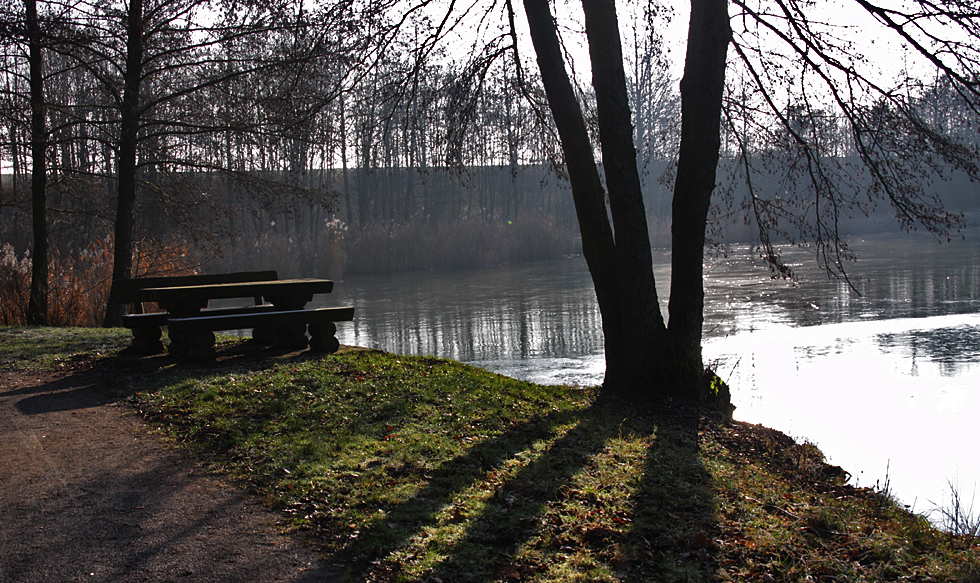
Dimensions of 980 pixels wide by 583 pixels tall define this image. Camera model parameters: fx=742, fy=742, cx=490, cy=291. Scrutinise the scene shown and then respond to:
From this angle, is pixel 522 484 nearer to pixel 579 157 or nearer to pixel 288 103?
pixel 579 157

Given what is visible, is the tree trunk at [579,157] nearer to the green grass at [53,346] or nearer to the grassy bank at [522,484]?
the grassy bank at [522,484]

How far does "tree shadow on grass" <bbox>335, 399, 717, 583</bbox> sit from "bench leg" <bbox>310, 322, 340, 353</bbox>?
3468 mm

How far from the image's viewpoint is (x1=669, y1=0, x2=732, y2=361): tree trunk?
7000 mm

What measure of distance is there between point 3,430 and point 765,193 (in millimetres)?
53556

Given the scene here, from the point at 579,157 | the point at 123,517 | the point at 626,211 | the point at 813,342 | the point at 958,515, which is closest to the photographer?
the point at 123,517

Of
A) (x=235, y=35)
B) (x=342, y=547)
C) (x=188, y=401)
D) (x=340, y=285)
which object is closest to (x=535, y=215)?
(x=340, y=285)

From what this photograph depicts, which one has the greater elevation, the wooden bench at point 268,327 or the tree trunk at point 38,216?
the tree trunk at point 38,216

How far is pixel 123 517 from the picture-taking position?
3682mm

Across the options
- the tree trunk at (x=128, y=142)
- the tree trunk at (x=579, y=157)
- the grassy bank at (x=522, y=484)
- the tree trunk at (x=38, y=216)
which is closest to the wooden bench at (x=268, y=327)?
the grassy bank at (x=522, y=484)

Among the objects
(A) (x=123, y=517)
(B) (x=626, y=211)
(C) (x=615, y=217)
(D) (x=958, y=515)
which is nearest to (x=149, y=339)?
(A) (x=123, y=517)

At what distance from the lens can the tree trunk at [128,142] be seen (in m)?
11.3

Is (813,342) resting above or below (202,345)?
below

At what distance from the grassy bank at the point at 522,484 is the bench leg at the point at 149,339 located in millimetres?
946

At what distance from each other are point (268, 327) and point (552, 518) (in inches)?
207
